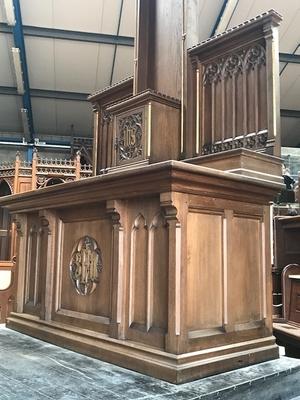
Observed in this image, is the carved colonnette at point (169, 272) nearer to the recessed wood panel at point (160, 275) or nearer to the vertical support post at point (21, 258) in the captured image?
the recessed wood panel at point (160, 275)

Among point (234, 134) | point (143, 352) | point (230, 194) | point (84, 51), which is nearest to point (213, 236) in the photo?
point (230, 194)

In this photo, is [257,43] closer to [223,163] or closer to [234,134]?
[234,134]

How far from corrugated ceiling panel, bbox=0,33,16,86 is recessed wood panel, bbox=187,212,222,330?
6.57m

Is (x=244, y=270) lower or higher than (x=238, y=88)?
lower

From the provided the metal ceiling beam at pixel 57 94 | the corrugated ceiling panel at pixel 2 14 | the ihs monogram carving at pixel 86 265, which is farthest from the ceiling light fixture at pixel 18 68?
the ihs monogram carving at pixel 86 265

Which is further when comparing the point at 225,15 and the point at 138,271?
the point at 225,15

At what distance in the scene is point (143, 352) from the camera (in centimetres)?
141

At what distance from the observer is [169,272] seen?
1375mm

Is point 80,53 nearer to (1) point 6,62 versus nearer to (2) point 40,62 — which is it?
(2) point 40,62

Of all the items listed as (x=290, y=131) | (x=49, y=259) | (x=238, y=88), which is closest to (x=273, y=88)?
(x=238, y=88)

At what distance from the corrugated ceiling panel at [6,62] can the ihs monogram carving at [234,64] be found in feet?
19.4

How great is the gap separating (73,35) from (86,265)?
6011mm

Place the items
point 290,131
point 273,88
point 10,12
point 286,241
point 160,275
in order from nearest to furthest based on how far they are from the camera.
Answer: point 160,275 < point 273,88 < point 286,241 < point 10,12 < point 290,131

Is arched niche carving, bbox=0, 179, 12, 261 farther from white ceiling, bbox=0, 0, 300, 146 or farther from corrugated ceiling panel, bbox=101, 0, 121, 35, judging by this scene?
corrugated ceiling panel, bbox=101, 0, 121, 35
